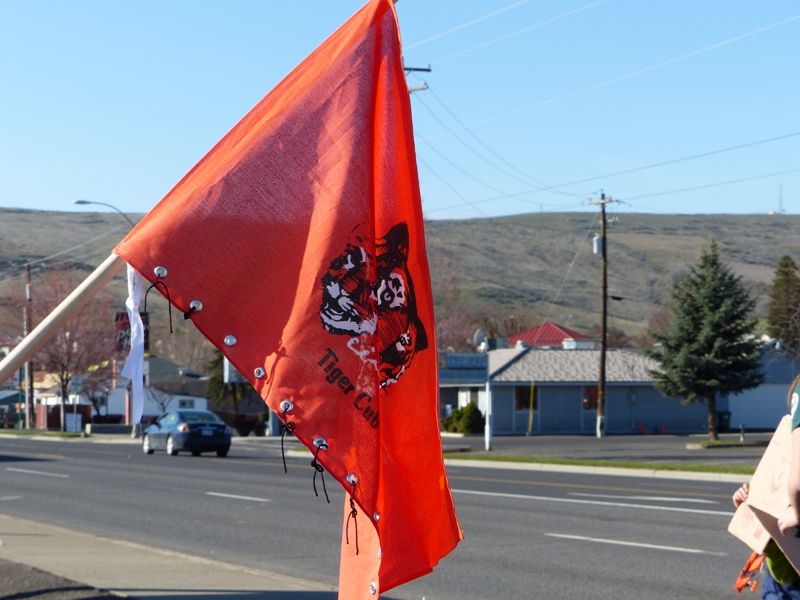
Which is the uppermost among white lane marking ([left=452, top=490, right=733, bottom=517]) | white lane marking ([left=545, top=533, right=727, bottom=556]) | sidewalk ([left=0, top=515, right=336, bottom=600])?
sidewalk ([left=0, top=515, right=336, bottom=600])

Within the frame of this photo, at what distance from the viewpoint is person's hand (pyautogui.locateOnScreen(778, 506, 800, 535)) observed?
3934 mm

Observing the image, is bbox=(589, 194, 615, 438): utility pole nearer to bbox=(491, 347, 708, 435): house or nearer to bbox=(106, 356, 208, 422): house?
bbox=(491, 347, 708, 435): house

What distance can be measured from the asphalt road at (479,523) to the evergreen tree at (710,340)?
63.5ft

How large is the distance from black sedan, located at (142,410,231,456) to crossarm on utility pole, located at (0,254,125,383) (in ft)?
97.2

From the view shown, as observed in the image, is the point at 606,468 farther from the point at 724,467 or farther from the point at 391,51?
the point at 391,51

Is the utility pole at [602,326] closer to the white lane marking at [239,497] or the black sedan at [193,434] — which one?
the black sedan at [193,434]

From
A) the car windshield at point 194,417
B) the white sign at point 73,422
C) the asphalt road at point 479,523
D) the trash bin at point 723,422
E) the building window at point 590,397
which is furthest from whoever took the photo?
the white sign at point 73,422

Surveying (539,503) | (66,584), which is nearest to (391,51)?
(66,584)

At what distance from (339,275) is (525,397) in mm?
52728

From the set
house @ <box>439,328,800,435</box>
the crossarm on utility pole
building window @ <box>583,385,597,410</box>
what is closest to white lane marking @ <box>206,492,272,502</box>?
the crossarm on utility pole

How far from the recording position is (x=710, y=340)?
44.2 m

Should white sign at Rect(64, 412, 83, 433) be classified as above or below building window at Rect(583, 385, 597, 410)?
below

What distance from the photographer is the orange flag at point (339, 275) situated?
3.53 m

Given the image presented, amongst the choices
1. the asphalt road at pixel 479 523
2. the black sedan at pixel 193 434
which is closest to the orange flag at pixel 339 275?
the asphalt road at pixel 479 523
